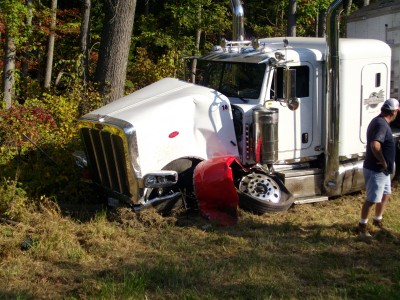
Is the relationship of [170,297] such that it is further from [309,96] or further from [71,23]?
[71,23]

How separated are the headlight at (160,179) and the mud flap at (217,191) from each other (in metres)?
0.41

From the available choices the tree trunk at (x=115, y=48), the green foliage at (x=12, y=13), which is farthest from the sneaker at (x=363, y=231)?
the green foliage at (x=12, y=13)

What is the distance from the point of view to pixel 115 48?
12.0 m

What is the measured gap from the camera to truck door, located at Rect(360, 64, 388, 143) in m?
9.55

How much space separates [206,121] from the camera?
27.1ft

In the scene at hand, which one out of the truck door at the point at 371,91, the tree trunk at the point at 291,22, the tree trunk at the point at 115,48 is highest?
the tree trunk at the point at 291,22

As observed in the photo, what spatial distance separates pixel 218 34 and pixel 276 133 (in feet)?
52.2

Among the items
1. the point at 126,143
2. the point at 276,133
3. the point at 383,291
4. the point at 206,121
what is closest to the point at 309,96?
the point at 276,133

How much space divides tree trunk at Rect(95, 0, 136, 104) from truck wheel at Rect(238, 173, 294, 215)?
4.30 metres

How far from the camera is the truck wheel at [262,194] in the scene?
27.6 ft

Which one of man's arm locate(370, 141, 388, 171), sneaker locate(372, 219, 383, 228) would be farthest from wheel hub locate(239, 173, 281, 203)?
man's arm locate(370, 141, 388, 171)

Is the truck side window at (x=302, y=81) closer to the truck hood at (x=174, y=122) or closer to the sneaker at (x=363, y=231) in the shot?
the truck hood at (x=174, y=122)

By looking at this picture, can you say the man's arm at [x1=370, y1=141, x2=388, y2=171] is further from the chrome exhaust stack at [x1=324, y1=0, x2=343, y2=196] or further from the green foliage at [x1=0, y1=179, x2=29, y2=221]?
the green foliage at [x1=0, y1=179, x2=29, y2=221]

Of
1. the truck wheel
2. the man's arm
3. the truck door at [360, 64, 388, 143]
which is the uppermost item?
the truck door at [360, 64, 388, 143]
